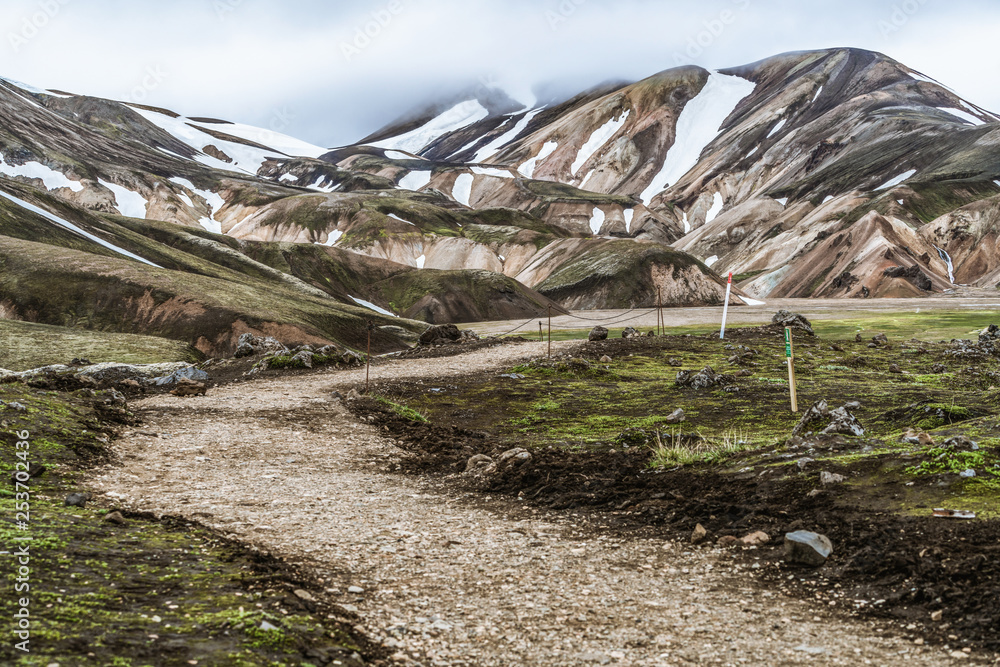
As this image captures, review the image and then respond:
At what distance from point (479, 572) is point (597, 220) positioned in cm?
17650

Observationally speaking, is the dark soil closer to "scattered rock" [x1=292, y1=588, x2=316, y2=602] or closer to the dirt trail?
the dirt trail

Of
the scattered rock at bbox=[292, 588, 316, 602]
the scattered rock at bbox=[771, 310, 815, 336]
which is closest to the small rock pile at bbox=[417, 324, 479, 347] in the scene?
the scattered rock at bbox=[771, 310, 815, 336]

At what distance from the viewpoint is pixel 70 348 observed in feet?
105

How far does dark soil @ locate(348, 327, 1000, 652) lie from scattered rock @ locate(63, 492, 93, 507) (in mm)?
5981

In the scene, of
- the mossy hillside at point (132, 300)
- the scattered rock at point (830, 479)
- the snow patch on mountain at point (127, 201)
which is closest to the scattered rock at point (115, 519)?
the scattered rock at point (830, 479)

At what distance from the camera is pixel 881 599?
715 cm

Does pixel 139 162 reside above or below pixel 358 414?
above

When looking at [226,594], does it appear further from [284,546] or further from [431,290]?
[431,290]

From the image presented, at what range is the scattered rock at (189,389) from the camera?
864 inches

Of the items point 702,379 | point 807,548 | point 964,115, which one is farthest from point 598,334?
point 964,115

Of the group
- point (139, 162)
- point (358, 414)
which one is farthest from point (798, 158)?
point (358, 414)

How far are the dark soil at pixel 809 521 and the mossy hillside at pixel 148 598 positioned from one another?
4.90 meters

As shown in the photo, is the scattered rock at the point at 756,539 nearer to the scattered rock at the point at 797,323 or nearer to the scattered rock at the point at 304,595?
the scattered rock at the point at 304,595

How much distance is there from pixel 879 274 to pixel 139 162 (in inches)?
6636
